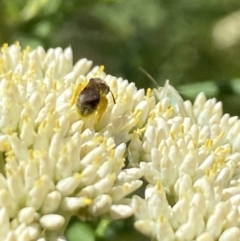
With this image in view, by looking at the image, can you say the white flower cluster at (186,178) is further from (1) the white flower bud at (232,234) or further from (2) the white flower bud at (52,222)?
(2) the white flower bud at (52,222)

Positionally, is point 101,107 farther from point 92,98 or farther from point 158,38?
point 158,38

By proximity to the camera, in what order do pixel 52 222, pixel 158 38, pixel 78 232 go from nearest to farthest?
1. pixel 52 222
2. pixel 78 232
3. pixel 158 38

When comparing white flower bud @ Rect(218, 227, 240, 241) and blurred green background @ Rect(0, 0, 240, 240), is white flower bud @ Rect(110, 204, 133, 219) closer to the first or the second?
white flower bud @ Rect(218, 227, 240, 241)

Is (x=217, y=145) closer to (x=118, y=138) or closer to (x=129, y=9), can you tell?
(x=118, y=138)

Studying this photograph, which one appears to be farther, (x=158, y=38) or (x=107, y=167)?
(x=158, y=38)

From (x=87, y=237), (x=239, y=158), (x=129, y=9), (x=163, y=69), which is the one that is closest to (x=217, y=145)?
(x=239, y=158)

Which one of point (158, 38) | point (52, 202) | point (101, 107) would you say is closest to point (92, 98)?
point (101, 107)
